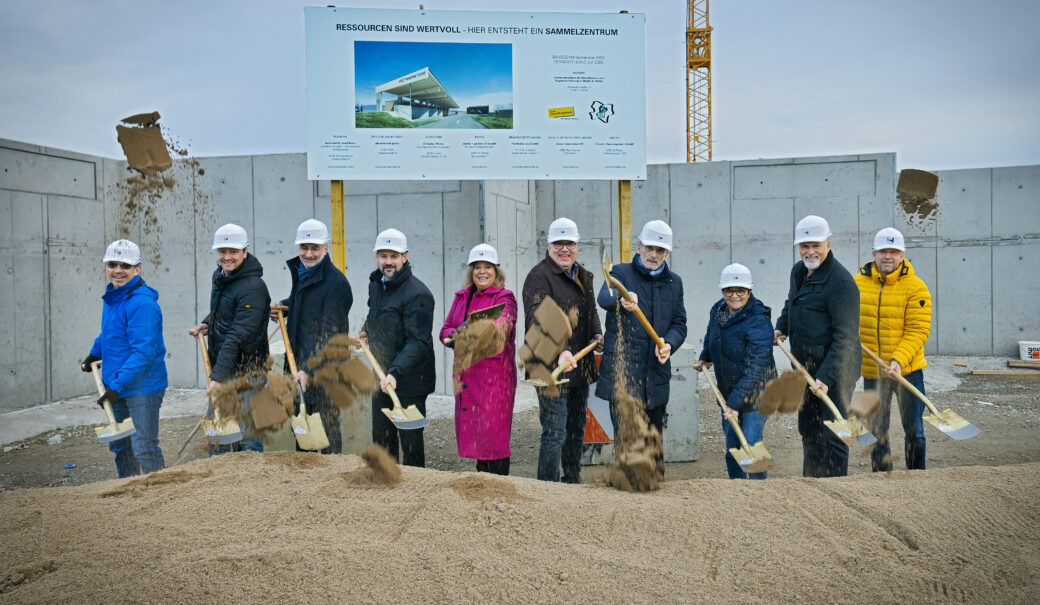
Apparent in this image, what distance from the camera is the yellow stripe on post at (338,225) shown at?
20.3 feet

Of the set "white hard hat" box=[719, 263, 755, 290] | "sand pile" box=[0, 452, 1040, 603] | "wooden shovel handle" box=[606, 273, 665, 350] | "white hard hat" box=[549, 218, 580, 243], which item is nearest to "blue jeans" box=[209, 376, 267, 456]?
"sand pile" box=[0, 452, 1040, 603]

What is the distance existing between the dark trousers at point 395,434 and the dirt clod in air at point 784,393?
2071 millimetres

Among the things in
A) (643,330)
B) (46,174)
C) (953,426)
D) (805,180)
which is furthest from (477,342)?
(805,180)

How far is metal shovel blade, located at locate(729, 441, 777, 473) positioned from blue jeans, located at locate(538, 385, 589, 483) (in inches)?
38.0

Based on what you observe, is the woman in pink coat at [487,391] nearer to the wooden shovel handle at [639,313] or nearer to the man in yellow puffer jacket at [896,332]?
the wooden shovel handle at [639,313]

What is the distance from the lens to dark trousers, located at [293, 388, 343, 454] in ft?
14.4

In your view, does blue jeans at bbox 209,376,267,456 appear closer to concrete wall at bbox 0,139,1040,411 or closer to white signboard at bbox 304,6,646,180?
white signboard at bbox 304,6,646,180

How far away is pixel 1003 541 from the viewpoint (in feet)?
8.79

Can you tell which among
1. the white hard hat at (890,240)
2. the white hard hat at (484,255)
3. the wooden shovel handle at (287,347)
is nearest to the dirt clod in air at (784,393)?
the white hard hat at (890,240)

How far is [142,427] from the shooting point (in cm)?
415

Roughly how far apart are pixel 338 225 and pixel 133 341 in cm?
244

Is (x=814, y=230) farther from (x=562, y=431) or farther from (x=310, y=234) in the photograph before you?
(x=310, y=234)

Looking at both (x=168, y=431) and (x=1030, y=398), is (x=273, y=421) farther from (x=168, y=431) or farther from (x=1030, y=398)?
(x=1030, y=398)

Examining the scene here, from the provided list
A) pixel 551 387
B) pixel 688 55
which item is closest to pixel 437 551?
pixel 551 387
